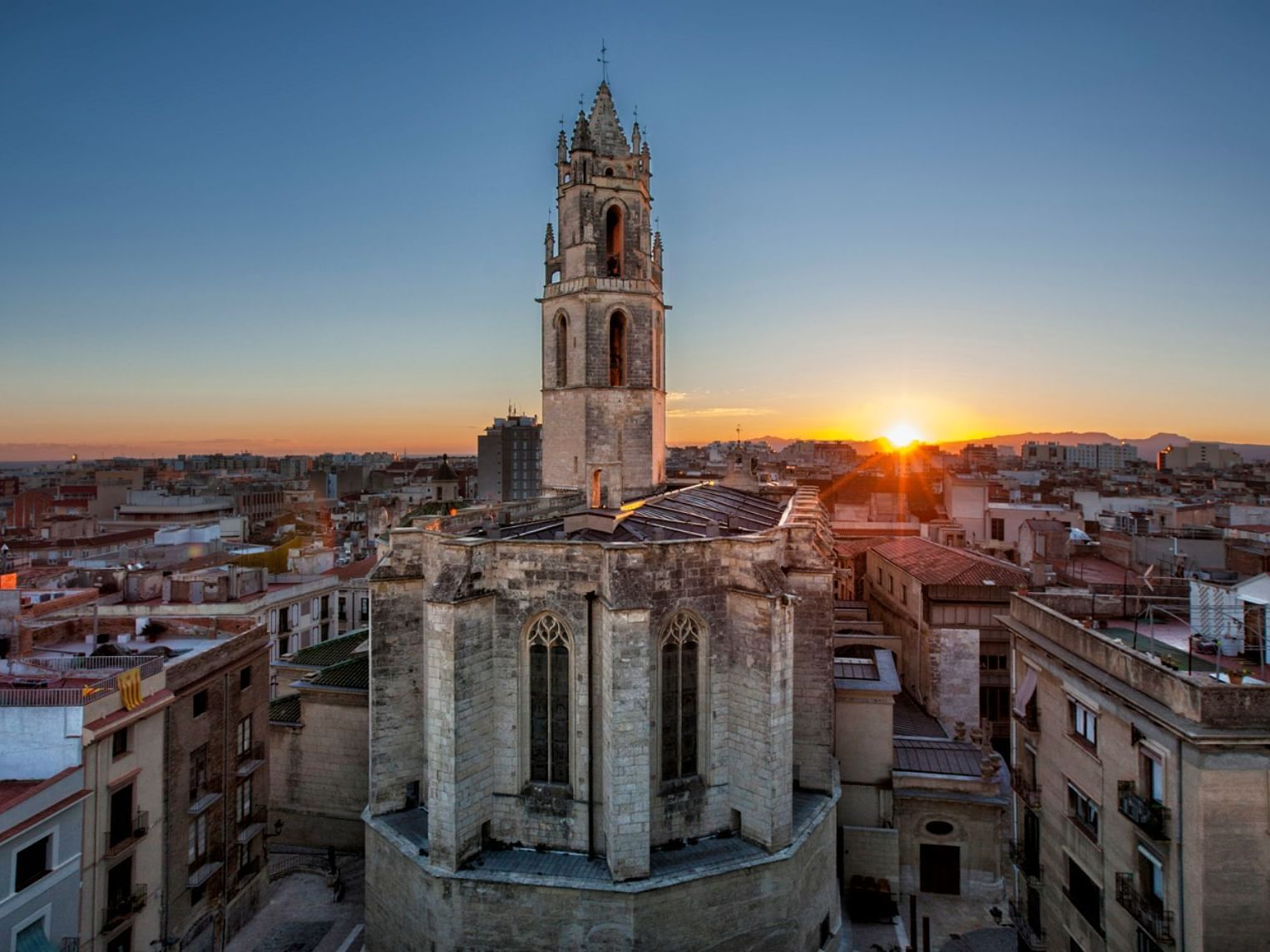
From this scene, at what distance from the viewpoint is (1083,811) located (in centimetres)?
1530

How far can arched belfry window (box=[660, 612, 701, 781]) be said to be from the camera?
1529 cm

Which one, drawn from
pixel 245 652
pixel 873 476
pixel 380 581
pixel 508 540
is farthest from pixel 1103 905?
pixel 873 476

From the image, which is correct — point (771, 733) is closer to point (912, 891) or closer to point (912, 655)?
point (912, 891)

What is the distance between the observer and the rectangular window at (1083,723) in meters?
14.8

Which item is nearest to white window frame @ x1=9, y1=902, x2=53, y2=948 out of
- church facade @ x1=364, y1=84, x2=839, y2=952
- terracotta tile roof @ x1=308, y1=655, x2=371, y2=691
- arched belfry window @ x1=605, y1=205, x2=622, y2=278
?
church facade @ x1=364, y1=84, x2=839, y2=952

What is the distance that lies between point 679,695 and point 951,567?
655 inches

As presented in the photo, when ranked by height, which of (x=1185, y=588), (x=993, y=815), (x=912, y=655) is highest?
(x=1185, y=588)

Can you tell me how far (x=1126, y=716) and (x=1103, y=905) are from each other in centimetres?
382

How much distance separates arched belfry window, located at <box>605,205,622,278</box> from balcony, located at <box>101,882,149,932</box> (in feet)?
70.2

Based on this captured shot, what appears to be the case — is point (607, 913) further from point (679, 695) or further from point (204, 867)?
point (204, 867)

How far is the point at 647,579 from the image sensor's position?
14508 mm

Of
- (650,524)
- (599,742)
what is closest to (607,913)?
(599,742)

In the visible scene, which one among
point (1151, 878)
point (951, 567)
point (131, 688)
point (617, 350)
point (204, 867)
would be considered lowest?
point (204, 867)

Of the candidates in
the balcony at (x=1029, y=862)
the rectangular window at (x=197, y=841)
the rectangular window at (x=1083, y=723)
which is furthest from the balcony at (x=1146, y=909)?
the rectangular window at (x=197, y=841)
